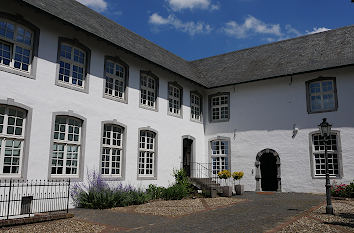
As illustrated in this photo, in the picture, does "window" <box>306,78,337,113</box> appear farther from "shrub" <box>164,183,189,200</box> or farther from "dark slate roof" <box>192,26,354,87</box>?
"shrub" <box>164,183,189,200</box>

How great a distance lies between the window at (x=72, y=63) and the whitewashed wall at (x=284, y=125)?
8904mm

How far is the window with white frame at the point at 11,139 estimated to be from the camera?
9023mm

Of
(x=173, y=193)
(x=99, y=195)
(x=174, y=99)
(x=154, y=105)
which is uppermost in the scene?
(x=174, y=99)

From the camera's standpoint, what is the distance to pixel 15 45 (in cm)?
959

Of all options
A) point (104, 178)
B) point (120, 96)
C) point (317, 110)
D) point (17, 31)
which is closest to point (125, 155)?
point (104, 178)

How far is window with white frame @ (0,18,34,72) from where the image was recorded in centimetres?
938

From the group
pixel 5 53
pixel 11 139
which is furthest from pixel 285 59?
pixel 11 139

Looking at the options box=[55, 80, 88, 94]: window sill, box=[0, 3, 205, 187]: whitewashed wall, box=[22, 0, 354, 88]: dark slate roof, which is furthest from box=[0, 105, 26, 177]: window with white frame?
box=[22, 0, 354, 88]: dark slate roof

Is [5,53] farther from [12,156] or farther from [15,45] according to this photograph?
[12,156]

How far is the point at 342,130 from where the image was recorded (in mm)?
14695

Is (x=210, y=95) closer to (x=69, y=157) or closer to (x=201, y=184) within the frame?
(x=201, y=184)

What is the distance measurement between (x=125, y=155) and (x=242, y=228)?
271 inches

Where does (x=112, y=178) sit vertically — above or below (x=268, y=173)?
below

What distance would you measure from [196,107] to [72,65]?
8.66 m
